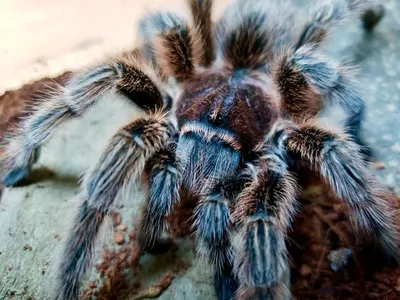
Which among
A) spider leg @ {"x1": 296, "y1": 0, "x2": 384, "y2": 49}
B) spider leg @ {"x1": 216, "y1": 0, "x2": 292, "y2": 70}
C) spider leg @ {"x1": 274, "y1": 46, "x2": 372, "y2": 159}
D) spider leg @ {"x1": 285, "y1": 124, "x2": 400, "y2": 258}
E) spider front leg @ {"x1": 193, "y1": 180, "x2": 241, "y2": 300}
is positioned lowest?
spider front leg @ {"x1": 193, "y1": 180, "x2": 241, "y2": 300}

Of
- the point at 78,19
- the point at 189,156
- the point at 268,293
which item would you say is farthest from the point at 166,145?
the point at 78,19

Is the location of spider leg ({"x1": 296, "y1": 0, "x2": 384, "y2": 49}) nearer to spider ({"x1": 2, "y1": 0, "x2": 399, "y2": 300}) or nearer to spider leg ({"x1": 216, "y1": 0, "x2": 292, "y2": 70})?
spider ({"x1": 2, "y1": 0, "x2": 399, "y2": 300})

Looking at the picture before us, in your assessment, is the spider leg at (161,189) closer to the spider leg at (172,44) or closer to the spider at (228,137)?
the spider at (228,137)

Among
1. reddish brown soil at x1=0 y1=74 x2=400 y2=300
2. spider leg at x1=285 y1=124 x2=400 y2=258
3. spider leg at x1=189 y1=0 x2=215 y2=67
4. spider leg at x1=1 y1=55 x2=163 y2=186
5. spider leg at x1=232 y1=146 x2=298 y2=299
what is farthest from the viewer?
spider leg at x1=189 y1=0 x2=215 y2=67

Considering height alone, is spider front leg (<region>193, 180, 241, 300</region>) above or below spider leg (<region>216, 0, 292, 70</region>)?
below

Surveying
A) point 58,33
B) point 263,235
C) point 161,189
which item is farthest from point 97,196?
point 58,33

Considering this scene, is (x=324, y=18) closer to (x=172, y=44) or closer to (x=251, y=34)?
(x=251, y=34)

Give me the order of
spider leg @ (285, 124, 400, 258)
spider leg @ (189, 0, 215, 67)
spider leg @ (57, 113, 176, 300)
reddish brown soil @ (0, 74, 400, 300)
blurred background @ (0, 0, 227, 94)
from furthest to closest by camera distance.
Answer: blurred background @ (0, 0, 227, 94) → spider leg @ (189, 0, 215, 67) → reddish brown soil @ (0, 74, 400, 300) → spider leg @ (285, 124, 400, 258) → spider leg @ (57, 113, 176, 300)

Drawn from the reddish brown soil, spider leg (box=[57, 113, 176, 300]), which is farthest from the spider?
the reddish brown soil

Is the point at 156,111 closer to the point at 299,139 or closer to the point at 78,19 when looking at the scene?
the point at 299,139

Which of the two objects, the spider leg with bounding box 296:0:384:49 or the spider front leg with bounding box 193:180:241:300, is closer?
the spider front leg with bounding box 193:180:241:300

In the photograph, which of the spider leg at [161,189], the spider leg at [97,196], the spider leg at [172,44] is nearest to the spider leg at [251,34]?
the spider leg at [172,44]
